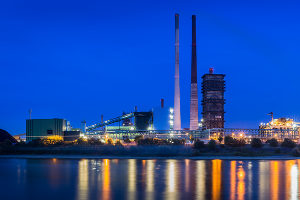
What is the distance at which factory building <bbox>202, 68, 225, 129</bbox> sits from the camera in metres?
121

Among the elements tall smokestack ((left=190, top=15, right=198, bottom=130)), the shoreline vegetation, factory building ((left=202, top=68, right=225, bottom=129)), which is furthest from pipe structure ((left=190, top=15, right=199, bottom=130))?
the shoreline vegetation

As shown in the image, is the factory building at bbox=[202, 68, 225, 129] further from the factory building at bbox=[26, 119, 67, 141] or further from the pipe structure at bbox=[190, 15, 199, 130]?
the factory building at bbox=[26, 119, 67, 141]

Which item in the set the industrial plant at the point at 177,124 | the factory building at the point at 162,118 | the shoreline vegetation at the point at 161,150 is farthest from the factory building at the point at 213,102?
the shoreline vegetation at the point at 161,150

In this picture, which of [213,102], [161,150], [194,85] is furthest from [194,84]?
[161,150]

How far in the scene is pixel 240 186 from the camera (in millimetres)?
14297

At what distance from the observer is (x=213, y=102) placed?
121 meters

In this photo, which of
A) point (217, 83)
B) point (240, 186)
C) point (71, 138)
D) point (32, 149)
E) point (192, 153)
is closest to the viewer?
point (240, 186)

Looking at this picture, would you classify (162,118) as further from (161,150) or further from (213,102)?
(161,150)

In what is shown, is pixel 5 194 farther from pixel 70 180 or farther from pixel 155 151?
pixel 155 151

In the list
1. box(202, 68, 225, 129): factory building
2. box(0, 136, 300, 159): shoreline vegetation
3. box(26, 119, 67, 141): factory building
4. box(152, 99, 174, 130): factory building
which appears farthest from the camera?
box(202, 68, 225, 129): factory building

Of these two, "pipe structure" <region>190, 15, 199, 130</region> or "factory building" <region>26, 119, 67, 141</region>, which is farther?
"pipe structure" <region>190, 15, 199, 130</region>

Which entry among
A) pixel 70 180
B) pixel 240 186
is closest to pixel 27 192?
pixel 70 180

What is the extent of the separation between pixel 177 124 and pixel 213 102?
42666 millimetres

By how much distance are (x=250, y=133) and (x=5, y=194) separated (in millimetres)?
60618
